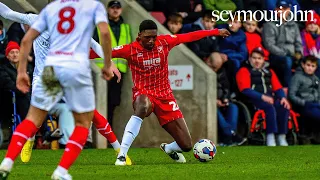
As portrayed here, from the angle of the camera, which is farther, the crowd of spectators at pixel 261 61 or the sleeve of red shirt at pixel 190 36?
the crowd of spectators at pixel 261 61

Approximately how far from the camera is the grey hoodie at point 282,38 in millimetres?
20594

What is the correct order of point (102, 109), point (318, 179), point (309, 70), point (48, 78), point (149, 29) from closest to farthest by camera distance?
point (48, 78) → point (318, 179) → point (149, 29) → point (102, 109) → point (309, 70)

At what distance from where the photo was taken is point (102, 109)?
739 inches

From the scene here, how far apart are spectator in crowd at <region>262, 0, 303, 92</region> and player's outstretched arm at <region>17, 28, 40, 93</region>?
1058cm

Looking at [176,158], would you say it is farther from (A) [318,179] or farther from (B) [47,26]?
(B) [47,26]

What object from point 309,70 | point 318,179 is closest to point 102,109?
point 309,70

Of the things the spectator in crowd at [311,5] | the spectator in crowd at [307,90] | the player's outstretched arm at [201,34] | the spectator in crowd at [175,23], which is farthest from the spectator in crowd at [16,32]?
the spectator in crowd at [311,5]

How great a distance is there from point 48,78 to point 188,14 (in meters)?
10.6

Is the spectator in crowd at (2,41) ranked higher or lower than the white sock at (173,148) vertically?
higher

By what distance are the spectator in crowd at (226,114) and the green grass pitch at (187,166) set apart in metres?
1.82

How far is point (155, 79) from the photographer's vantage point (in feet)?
46.9

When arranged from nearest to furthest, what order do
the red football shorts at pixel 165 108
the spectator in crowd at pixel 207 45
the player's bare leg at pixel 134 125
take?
the player's bare leg at pixel 134 125, the red football shorts at pixel 165 108, the spectator in crowd at pixel 207 45

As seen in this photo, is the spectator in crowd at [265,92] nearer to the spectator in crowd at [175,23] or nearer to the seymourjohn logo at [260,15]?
the seymourjohn logo at [260,15]

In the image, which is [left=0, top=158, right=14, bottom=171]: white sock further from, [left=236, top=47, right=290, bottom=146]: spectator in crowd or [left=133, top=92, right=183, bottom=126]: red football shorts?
[left=236, top=47, right=290, bottom=146]: spectator in crowd
